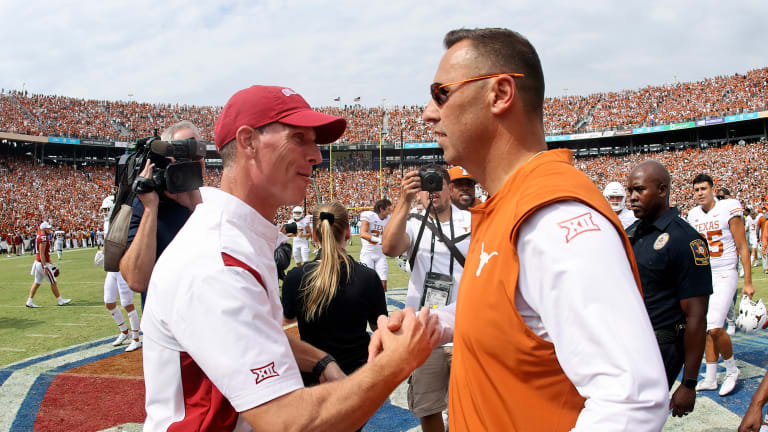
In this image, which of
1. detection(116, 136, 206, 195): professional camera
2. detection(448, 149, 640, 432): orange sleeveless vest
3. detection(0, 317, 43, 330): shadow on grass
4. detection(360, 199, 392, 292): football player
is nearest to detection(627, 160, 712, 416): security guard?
detection(448, 149, 640, 432): orange sleeveless vest

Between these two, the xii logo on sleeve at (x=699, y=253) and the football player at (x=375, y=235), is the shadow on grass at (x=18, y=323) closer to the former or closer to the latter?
the football player at (x=375, y=235)

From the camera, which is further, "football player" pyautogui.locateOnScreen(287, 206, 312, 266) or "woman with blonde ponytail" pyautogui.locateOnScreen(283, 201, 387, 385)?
"football player" pyautogui.locateOnScreen(287, 206, 312, 266)

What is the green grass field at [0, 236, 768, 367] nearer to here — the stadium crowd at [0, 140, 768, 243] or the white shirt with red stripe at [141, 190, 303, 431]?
the white shirt with red stripe at [141, 190, 303, 431]

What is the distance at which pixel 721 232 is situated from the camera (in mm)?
6535

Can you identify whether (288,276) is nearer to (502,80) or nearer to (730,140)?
(502,80)

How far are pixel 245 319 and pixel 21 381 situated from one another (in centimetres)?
635

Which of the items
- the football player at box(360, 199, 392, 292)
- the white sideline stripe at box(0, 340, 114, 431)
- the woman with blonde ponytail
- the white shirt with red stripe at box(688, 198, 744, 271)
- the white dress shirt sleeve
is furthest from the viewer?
→ the football player at box(360, 199, 392, 292)

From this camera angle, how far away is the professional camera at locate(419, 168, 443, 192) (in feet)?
14.9

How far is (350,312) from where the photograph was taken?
3480 mm

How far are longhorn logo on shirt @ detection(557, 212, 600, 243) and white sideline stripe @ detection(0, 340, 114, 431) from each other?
5600 millimetres

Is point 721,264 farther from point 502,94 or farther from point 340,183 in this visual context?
point 340,183

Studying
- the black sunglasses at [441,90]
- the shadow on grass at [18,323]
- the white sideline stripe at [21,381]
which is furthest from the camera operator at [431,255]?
the shadow on grass at [18,323]

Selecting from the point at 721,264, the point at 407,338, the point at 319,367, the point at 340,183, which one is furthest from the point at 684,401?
the point at 340,183

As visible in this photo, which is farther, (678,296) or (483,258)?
(678,296)
